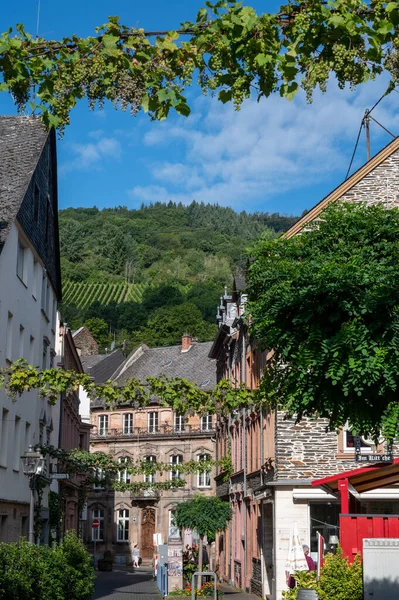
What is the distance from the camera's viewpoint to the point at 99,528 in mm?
69125

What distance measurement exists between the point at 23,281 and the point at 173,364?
46412 millimetres

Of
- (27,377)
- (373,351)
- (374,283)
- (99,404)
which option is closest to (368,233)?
(374,283)

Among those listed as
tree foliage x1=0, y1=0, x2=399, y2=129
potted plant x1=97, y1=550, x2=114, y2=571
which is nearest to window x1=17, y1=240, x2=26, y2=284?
tree foliage x1=0, y1=0, x2=399, y2=129

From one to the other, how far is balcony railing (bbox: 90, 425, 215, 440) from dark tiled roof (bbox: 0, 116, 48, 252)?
133 ft

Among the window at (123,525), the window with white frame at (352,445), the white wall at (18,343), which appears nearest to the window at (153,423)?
the window at (123,525)

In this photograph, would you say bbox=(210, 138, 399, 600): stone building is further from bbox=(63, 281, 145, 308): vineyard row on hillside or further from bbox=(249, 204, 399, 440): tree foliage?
bbox=(63, 281, 145, 308): vineyard row on hillside

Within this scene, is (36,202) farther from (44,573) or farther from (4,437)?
(44,573)

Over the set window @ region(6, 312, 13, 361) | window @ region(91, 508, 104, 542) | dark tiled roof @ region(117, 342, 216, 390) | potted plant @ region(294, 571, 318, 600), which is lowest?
potted plant @ region(294, 571, 318, 600)

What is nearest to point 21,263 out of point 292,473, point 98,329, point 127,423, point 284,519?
point 292,473

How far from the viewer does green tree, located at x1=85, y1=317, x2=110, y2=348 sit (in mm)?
120375

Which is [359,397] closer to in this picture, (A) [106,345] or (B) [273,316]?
(B) [273,316]

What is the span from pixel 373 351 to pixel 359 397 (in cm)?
71

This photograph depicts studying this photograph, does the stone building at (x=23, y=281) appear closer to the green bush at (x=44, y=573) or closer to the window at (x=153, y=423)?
the green bush at (x=44, y=573)

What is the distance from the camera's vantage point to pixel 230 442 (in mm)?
43406
